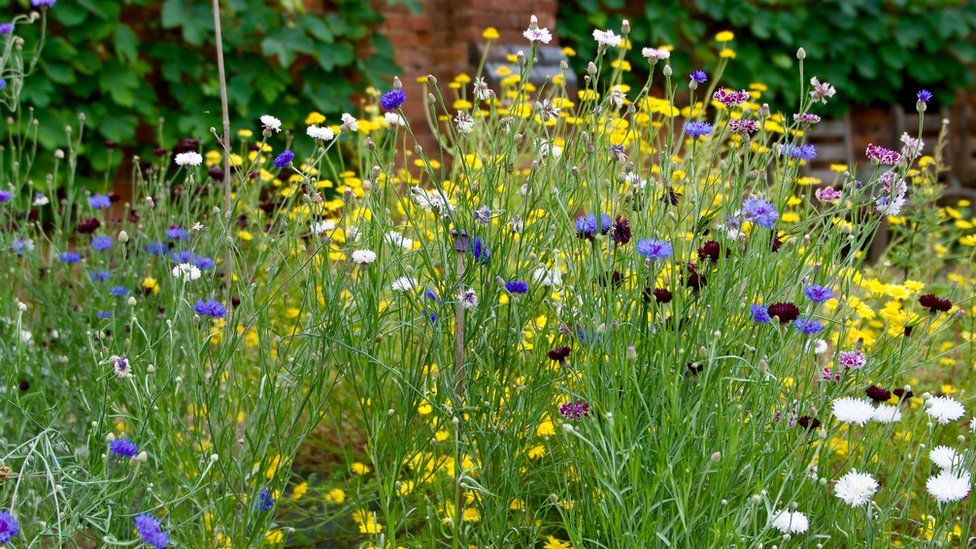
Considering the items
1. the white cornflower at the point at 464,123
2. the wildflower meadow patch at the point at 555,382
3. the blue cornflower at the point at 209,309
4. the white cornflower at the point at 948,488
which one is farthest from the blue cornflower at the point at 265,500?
the white cornflower at the point at 948,488

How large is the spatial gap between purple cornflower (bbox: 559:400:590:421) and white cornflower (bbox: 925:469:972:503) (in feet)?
1.78

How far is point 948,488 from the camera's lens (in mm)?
1527

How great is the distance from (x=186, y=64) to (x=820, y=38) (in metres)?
4.26

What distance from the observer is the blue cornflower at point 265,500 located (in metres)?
1.87

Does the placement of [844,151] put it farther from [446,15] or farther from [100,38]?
[100,38]

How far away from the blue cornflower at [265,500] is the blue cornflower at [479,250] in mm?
574

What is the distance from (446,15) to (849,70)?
3.10 m

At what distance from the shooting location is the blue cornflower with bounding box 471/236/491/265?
1857mm

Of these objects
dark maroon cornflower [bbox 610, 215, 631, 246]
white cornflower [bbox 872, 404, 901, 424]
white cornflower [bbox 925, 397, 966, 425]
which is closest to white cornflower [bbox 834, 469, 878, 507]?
white cornflower [bbox 872, 404, 901, 424]

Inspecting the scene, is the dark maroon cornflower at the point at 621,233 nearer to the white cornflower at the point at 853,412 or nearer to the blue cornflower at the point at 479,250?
the blue cornflower at the point at 479,250

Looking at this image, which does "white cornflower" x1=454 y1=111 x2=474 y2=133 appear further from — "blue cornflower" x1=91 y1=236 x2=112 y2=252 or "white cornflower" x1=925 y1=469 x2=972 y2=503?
"blue cornflower" x1=91 y1=236 x2=112 y2=252

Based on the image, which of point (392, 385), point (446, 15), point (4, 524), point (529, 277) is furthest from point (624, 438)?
point (446, 15)

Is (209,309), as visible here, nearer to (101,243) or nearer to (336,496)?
(336,496)

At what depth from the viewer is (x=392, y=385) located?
2164mm
